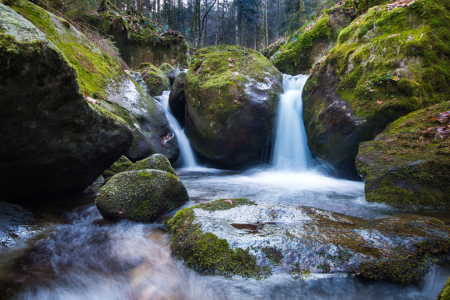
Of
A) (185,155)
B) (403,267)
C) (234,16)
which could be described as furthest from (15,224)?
(234,16)

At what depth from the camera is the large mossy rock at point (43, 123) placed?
2.09 meters

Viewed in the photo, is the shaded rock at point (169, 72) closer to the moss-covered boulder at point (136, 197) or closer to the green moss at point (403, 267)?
the moss-covered boulder at point (136, 197)

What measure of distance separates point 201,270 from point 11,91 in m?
2.48

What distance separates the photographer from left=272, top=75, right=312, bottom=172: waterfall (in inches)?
299

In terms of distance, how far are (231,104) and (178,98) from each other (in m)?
3.23

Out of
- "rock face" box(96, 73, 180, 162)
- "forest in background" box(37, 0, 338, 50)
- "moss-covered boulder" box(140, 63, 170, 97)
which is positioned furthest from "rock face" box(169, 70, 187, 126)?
"forest in background" box(37, 0, 338, 50)

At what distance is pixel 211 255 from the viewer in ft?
6.90

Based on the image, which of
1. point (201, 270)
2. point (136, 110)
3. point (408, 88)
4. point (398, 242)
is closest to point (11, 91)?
point (201, 270)

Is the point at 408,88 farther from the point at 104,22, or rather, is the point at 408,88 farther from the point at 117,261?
the point at 104,22

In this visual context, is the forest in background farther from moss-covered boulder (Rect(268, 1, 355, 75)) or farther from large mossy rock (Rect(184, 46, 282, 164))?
large mossy rock (Rect(184, 46, 282, 164))

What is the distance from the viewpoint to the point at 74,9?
13180 mm

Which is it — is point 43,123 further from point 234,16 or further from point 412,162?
point 234,16

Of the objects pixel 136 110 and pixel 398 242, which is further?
pixel 136 110

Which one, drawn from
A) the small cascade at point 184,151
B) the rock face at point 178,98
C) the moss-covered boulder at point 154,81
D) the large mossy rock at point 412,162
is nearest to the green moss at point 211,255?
the large mossy rock at point 412,162
